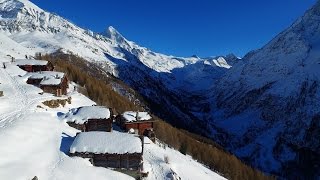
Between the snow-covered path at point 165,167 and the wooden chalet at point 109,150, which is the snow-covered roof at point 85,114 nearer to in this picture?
the snow-covered path at point 165,167

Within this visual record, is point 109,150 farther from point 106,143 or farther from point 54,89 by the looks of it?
point 54,89

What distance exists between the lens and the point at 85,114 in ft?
240

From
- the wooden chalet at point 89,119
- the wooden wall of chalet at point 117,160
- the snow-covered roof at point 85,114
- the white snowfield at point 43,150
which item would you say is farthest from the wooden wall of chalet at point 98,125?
the wooden wall of chalet at point 117,160

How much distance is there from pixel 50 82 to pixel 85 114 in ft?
70.6

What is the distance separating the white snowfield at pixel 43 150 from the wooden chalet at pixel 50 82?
20.2ft

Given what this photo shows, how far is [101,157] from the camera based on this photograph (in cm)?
5928

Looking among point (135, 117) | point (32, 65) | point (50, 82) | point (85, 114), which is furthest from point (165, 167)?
point (32, 65)

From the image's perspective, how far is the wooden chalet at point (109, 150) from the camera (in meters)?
58.9

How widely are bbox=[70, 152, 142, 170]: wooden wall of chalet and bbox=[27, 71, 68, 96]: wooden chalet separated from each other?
3392cm

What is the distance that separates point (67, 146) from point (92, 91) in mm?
72361

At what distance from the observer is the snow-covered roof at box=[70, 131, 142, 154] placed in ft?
194

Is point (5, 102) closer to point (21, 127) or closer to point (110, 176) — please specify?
point (21, 127)

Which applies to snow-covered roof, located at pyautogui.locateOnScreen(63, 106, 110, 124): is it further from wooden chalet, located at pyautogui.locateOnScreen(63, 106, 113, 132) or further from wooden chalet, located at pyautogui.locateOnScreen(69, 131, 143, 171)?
wooden chalet, located at pyautogui.locateOnScreen(69, 131, 143, 171)

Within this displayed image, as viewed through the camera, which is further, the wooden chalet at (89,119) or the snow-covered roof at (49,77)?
the snow-covered roof at (49,77)
